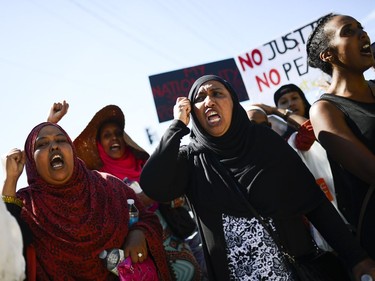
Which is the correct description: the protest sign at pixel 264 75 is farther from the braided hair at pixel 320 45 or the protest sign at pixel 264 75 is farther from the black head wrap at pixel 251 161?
the black head wrap at pixel 251 161

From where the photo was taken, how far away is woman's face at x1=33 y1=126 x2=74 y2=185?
7.10 feet

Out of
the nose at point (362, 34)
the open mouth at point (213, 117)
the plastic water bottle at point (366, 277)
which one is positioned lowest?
the plastic water bottle at point (366, 277)

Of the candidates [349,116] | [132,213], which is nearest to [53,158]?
[132,213]

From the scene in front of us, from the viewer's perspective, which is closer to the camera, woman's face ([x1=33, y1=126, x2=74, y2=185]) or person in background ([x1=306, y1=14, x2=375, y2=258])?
person in background ([x1=306, y1=14, x2=375, y2=258])

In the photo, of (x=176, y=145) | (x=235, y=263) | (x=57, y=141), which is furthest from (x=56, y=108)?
(x=235, y=263)

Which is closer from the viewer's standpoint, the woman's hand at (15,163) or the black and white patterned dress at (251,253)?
the black and white patterned dress at (251,253)

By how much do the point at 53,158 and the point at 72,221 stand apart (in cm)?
42

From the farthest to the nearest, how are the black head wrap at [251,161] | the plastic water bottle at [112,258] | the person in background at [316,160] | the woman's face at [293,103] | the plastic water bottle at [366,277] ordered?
the woman's face at [293,103], the person in background at [316,160], the plastic water bottle at [112,258], the black head wrap at [251,161], the plastic water bottle at [366,277]

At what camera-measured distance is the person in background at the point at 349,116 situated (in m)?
1.77

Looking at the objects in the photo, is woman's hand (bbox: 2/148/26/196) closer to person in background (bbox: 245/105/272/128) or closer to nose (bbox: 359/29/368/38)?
person in background (bbox: 245/105/272/128)

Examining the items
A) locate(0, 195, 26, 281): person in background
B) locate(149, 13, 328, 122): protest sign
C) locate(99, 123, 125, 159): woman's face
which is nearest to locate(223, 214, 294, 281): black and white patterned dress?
locate(0, 195, 26, 281): person in background

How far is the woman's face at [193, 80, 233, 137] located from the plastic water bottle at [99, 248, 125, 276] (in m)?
0.87

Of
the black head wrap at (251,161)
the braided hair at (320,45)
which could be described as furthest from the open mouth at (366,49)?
the black head wrap at (251,161)

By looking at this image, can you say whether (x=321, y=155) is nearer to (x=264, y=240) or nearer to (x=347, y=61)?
(x=347, y=61)
